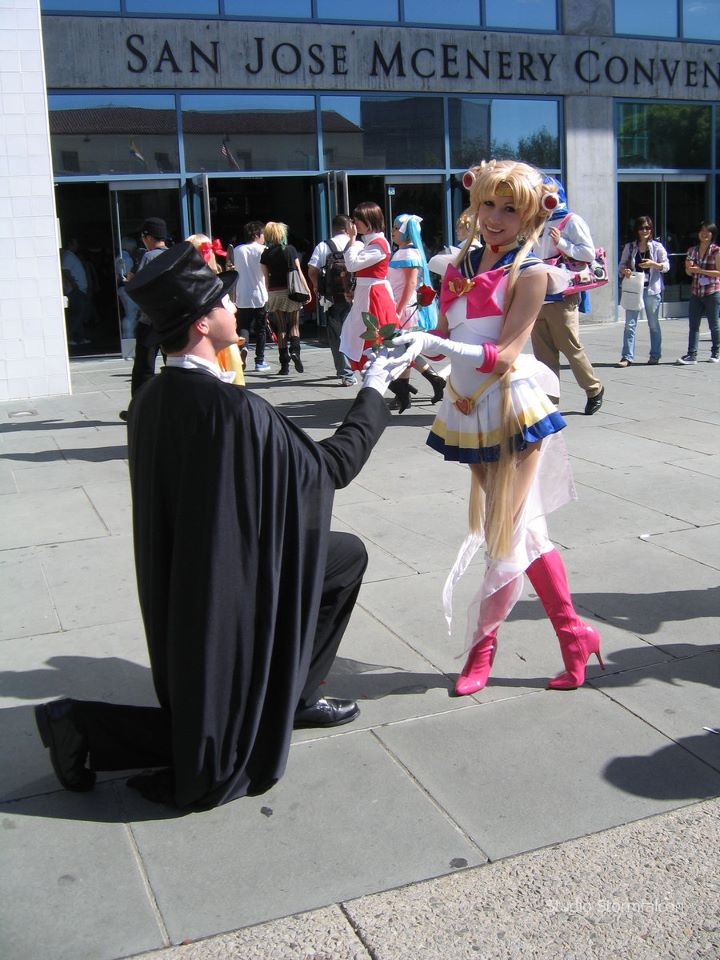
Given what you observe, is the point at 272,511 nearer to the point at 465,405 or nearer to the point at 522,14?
the point at 465,405

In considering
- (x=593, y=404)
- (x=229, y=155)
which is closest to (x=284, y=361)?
(x=229, y=155)

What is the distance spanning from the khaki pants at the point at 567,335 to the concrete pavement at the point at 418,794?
3.12 meters

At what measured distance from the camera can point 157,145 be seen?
13.8m

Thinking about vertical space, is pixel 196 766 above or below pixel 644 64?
below

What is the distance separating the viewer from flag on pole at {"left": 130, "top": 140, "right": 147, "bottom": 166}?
13648 millimetres

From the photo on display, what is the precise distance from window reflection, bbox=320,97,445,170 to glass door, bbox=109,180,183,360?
2.41 m

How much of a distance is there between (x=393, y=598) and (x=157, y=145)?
1072cm

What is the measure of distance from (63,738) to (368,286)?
6.37 meters

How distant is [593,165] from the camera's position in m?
16.5

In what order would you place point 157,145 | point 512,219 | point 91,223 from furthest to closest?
point 91,223 < point 157,145 < point 512,219

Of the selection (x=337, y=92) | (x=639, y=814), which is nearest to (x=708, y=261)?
(x=337, y=92)

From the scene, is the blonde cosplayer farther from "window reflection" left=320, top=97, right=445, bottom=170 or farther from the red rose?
"window reflection" left=320, top=97, right=445, bottom=170

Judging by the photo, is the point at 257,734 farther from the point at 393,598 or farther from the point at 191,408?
the point at 393,598

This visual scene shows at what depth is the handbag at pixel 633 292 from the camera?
466 inches
